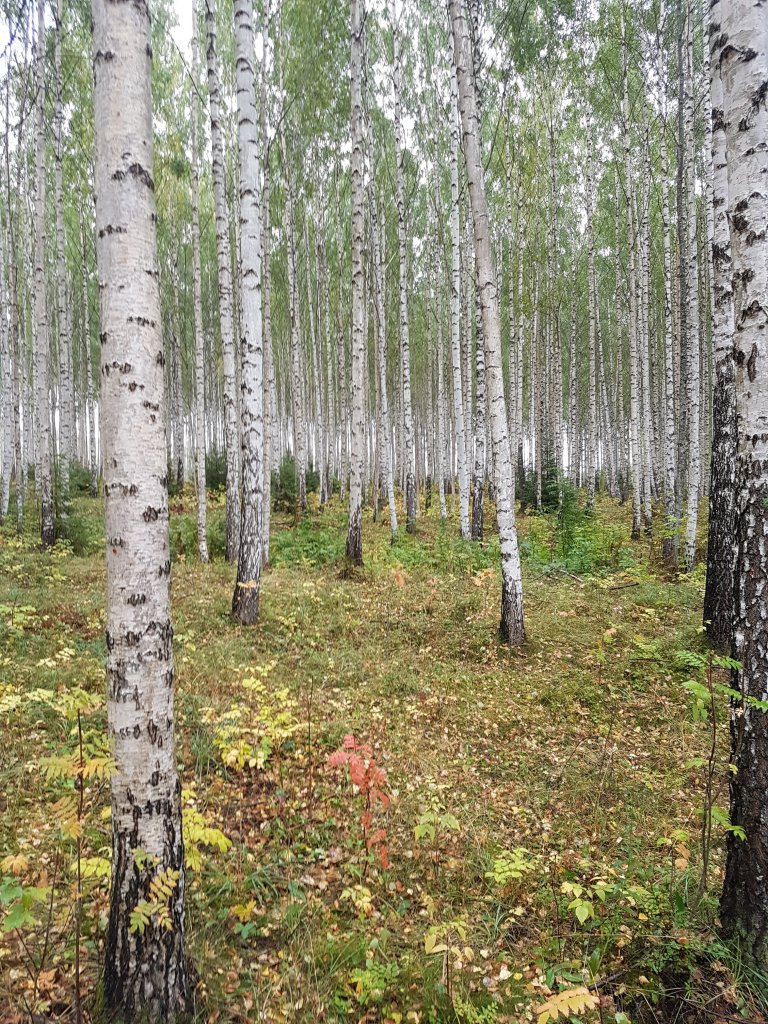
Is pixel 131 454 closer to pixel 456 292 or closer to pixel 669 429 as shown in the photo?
pixel 456 292

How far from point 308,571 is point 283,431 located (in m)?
18.4

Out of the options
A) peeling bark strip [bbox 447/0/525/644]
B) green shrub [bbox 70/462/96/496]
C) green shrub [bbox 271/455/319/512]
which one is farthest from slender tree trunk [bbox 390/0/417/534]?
green shrub [bbox 70/462/96/496]

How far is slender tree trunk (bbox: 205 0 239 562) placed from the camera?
8117 millimetres

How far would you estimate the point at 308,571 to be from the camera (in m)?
9.95

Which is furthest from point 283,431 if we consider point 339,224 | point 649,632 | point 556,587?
point 649,632

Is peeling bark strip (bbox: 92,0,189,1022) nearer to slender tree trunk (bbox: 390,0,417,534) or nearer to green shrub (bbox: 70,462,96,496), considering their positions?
slender tree trunk (bbox: 390,0,417,534)

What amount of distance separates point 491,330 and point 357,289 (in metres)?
3.98

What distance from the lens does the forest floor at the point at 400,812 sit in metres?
2.49

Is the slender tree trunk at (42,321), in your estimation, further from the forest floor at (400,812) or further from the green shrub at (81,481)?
the green shrub at (81,481)

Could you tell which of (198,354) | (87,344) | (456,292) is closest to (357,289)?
(456,292)

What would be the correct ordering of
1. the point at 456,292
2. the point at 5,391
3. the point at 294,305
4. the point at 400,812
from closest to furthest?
1. the point at 400,812
2. the point at 456,292
3. the point at 5,391
4. the point at 294,305

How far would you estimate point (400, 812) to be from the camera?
12.4 ft

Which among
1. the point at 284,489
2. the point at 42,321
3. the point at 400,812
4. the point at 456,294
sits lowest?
the point at 400,812

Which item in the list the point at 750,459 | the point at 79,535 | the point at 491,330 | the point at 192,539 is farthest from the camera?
the point at 192,539
